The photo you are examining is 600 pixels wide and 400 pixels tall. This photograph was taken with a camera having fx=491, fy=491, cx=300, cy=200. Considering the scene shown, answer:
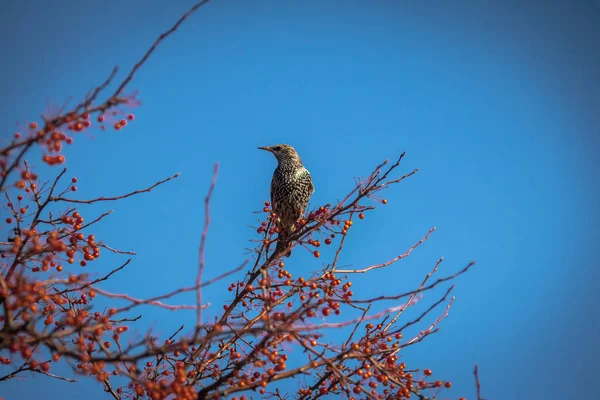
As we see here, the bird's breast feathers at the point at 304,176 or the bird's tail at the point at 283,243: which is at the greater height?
the bird's breast feathers at the point at 304,176

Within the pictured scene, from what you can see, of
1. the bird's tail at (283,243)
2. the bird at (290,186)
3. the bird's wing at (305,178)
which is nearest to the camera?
the bird's tail at (283,243)

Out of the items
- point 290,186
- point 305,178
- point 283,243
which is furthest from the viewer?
point 305,178

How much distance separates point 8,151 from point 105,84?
0.56 meters

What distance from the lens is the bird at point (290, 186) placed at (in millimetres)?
7363

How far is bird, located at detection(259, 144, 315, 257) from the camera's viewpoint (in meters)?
7.36

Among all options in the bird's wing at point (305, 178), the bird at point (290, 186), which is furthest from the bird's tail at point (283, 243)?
the bird's wing at point (305, 178)

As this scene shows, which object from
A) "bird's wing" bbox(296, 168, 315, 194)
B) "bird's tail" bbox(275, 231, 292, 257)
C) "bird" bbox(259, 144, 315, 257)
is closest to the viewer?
"bird's tail" bbox(275, 231, 292, 257)

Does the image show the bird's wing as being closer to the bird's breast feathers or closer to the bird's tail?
the bird's breast feathers

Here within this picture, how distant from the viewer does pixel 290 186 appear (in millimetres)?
7480

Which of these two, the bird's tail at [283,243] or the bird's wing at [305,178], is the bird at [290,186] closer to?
the bird's wing at [305,178]

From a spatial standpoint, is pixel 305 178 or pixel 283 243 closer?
pixel 283 243

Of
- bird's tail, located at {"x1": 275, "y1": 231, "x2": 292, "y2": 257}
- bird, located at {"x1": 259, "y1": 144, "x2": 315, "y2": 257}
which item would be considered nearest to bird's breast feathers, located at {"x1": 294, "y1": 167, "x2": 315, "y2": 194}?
bird, located at {"x1": 259, "y1": 144, "x2": 315, "y2": 257}

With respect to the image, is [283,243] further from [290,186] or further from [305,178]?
[305,178]

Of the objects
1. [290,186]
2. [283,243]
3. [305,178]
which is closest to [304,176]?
[305,178]
